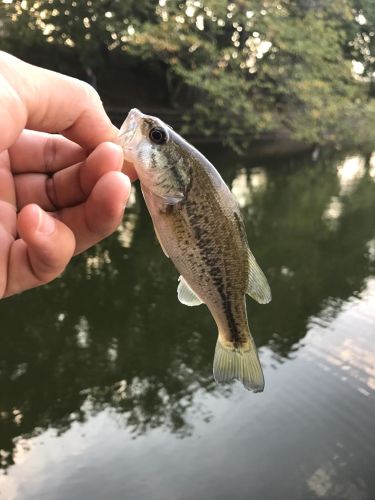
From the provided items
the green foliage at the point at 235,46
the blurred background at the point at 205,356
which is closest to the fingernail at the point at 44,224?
the blurred background at the point at 205,356

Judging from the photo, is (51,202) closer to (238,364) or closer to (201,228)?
(201,228)

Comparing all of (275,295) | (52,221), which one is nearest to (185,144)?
(52,221)

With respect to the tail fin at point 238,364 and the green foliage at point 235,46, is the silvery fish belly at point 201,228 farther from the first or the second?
the green foliage at point 235,46

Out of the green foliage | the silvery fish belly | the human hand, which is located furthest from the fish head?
the green foliage

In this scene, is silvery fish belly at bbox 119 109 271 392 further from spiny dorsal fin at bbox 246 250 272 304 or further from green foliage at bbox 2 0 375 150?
green foliage at bbox 2 0 375 150

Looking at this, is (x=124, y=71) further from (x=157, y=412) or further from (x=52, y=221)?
(x=52, y=221)

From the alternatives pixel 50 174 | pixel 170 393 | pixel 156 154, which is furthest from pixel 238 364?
pixel 170 393
